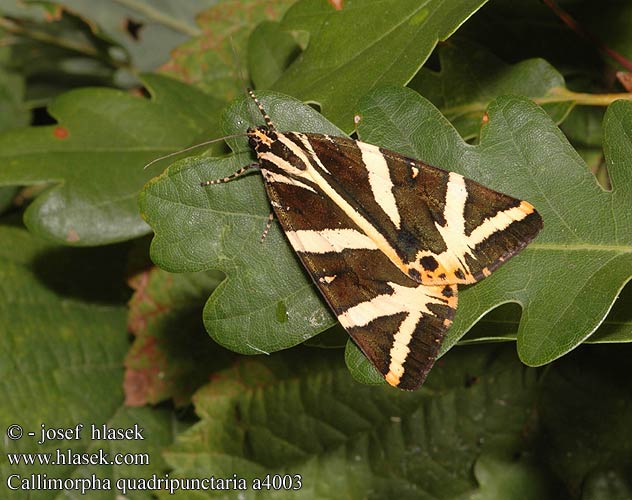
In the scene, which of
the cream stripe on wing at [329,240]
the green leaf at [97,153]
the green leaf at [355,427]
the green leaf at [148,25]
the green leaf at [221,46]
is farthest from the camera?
the green leaf at [148,25]

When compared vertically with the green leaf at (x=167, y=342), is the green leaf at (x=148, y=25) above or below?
above

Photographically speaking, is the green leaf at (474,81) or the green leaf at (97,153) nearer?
the green leaf at (474,81)

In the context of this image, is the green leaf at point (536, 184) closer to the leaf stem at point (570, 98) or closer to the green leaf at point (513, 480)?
the leaf stem at point (570, 98)

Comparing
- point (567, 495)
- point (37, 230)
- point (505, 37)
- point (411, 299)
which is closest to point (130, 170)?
point (37, 230)

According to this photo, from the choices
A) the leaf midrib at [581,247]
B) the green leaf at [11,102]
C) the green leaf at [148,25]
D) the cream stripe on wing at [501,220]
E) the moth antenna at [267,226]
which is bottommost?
the leaf midrib at [581,247]

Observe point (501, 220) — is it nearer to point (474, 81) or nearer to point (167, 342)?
point (474, 81)

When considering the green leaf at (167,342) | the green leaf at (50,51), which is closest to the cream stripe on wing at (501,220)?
the green leaf at (167,342)

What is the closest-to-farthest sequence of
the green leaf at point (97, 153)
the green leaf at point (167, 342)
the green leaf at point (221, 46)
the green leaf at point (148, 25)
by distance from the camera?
the green leaf at point (97, 153) → the green leaf at point (167, 342) → the green leaf at point (221, 46) → the green leaf at point (148, 25)
